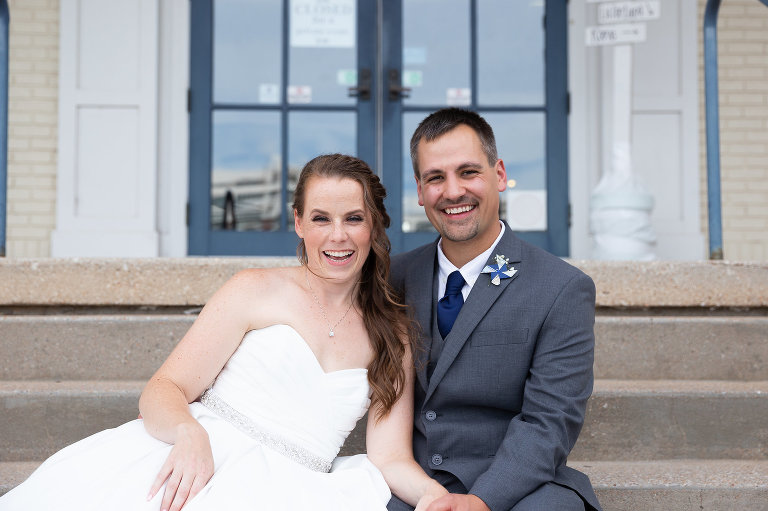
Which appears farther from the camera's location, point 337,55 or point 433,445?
point 337,55

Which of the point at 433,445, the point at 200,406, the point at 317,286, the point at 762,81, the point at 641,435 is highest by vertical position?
the point at 762,81

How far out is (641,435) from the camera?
232cm

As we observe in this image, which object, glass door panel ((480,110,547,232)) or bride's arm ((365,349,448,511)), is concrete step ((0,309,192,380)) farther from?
glass door panel ((480,110,547,232))

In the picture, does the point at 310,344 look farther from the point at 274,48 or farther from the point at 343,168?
the point at 274,48

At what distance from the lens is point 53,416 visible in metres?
2.29

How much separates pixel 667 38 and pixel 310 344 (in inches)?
143

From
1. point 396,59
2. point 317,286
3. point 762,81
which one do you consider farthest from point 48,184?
point 762,81

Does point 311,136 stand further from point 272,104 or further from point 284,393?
point 284,393

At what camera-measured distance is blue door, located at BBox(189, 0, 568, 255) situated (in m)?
4.58

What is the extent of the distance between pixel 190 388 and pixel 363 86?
3167mm

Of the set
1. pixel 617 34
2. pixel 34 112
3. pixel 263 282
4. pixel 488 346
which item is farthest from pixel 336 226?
pixel 34 112

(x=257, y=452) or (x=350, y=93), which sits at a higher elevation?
(x=350, y=93)

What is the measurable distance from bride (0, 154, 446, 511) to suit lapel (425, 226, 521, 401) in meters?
0.11

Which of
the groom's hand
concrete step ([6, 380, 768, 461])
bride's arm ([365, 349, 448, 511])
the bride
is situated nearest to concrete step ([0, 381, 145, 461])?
concrete step ([6, 380, 768, 461])
